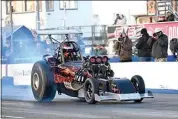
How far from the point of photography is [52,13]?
181 feet

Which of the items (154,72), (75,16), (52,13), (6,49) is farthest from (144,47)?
(75,16)

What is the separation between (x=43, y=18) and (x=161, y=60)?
32.9 metres

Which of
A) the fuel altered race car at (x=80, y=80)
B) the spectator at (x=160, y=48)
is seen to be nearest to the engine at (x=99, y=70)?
the fuel altered race car at (x=80, y=80)

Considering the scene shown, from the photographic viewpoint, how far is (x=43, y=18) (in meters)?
54.9

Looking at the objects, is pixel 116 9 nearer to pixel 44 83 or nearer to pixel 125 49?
pixel 125 49

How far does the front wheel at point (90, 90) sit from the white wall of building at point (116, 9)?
31476 mm

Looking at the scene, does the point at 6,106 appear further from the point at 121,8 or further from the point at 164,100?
the point at 121,8

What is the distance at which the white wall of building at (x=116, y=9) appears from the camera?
164 ft

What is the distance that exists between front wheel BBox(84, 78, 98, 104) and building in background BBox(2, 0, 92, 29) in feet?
122

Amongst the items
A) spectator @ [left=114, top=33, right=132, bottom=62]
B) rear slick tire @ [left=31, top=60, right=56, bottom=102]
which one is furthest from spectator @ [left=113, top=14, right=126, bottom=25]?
rear slick tire @ [left=31, top=60, right=56, bottom=102]

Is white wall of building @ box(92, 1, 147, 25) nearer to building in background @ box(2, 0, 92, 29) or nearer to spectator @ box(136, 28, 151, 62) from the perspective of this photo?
building in background @ box(2, 0, 92, 29)

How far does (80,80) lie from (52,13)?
3826cm

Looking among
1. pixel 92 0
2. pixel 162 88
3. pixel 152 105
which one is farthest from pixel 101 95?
pixel 92 0

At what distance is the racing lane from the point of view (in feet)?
A: 46.4
